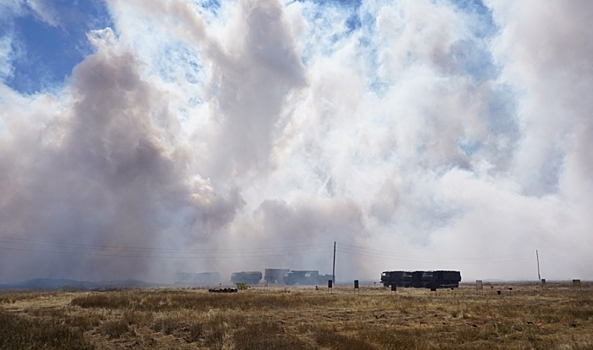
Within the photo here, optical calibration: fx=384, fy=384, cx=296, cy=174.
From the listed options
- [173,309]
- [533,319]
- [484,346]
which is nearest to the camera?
[484,346]

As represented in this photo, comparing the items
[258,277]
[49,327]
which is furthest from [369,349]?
[258,277]

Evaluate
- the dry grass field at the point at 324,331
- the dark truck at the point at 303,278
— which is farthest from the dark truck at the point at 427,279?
the dark truck at the point at 303,278

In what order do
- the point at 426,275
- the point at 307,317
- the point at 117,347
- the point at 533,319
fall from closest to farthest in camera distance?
the point at 117,347 < the point at 533,319 < the point at 307,317 < the point at 426,275

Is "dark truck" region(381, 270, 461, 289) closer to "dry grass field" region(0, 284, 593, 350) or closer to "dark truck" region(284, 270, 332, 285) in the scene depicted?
"dry grass field" region(0, 284, 593, 350)

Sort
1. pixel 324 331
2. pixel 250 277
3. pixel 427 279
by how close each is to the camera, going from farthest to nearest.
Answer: pixel 250 277 → pixel 427 279 → pixel 324 331

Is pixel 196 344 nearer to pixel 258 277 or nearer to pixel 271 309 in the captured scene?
pixel 271 309

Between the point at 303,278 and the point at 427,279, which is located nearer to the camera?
the point at 427,279

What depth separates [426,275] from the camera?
99250 mm

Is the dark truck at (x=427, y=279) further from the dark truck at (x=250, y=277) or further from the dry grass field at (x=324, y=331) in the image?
the dark truck at (x=250, y=277)

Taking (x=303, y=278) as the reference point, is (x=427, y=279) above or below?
above

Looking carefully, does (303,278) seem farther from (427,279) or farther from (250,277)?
(427,279)

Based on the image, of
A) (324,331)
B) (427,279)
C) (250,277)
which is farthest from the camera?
(250,277)

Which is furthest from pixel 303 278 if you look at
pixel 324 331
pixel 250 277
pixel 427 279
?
pixel 324 331

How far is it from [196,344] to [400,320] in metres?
14.7
